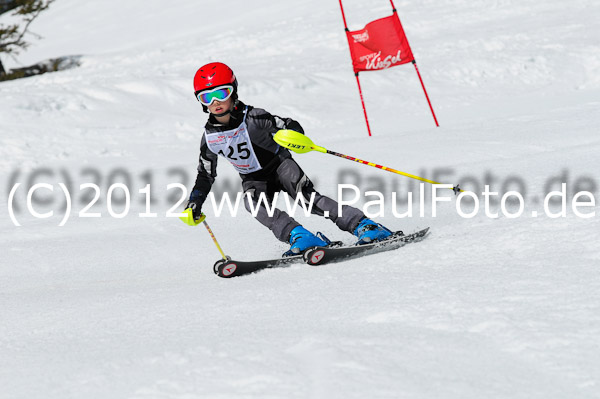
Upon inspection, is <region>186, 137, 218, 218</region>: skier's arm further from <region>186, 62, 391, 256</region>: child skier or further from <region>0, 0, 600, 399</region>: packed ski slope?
<region>0, 0, 600, 399</region>: packed ski slope

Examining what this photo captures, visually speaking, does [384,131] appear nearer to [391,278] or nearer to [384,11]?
[391,278]

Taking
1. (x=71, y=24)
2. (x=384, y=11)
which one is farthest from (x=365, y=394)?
(x=71, y=24)

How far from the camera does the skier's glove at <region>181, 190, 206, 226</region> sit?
4.59 metres

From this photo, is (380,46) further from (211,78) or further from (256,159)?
(211,78)

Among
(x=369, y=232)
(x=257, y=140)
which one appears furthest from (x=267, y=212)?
(x=369, y=232)

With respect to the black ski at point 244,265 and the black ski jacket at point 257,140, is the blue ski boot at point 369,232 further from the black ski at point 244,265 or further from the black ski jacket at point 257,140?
the black ski jacket at point 257,140

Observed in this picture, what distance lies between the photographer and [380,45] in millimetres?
9977

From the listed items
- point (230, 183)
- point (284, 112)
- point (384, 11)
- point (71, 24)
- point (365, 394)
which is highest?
point (71, 24)

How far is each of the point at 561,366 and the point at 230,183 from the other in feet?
19.1

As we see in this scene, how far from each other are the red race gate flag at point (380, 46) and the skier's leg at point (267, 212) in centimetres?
511

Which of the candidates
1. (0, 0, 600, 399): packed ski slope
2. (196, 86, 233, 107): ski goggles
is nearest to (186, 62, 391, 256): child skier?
(196, 86, 233, 107): ski goggles

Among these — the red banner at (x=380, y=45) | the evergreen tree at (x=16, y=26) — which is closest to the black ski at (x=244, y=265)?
the red banner at (x=380, y=45)

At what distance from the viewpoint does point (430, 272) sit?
356 cm

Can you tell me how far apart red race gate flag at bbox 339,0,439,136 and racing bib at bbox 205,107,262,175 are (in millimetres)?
5184
